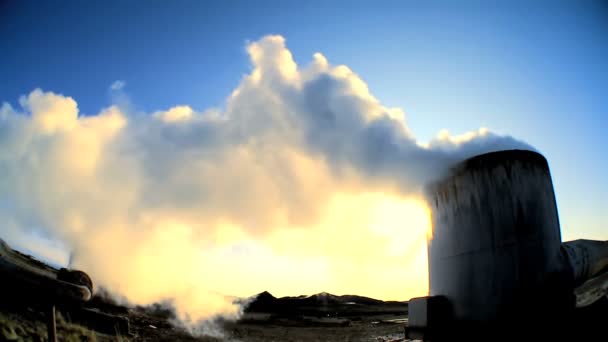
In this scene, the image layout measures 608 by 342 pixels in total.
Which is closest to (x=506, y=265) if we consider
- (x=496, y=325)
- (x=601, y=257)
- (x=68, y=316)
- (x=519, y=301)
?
(x=519, y=301)

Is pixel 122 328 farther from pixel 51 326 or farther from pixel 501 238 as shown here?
pixel 501 238

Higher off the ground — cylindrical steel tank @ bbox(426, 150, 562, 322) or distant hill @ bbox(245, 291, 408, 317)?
cylindrical steel tank @ bbox(426, 150, 562, 322)

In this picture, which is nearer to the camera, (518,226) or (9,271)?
(9,271)

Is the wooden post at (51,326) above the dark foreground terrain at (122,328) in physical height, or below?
above

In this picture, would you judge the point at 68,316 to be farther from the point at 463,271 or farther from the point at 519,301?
the point at 519,301

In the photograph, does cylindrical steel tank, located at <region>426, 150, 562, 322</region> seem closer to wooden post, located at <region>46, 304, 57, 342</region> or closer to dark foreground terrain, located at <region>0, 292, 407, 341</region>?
dark foreground terrain, located at <region>0, 292, 407, 341</region>

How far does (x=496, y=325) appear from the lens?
444cm

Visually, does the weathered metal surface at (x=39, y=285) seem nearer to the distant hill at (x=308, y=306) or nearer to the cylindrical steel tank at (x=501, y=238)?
the cylindrical steel tank at (x=501, y=238)

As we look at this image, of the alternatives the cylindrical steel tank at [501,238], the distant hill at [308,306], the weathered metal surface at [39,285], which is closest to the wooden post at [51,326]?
the weathered metal surface at [39,285]

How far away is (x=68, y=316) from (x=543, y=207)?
20.5 feet

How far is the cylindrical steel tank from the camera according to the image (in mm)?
4414

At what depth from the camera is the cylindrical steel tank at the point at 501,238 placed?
4414 millimetres

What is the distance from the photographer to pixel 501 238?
4574 millimetres

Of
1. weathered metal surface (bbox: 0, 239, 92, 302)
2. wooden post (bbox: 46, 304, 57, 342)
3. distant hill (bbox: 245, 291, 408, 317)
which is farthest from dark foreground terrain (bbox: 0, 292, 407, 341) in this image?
distant hill (bbox: 245, 291, 408, 317)
